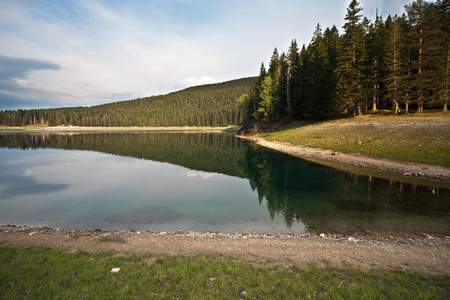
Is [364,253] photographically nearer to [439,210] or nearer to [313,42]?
[439,210]

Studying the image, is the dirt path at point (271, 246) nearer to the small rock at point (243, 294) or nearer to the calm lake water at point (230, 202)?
the calm lake water at point (230, 202)

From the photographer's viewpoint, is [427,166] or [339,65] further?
[339,65]

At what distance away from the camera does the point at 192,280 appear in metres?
6.83

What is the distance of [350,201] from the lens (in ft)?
57.0

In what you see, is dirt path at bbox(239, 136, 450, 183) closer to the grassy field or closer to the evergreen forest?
the grassy field

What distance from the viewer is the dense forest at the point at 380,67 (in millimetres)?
37656

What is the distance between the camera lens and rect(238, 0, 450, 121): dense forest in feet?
124

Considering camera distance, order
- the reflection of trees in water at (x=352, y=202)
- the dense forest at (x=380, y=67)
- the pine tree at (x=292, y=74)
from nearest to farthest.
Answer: the reflection of trees in water at (x=352, y=202) < the dense forest at (x=380, y=67) < the pine tree at (x=292, y=74)

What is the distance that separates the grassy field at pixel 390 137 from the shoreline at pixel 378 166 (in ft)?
3.44

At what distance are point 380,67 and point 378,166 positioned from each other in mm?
29575

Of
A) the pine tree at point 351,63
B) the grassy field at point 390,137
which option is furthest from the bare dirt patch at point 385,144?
the pine tree at point 351,63

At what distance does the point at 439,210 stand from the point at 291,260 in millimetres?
13025

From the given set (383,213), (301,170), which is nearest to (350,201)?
(383,213)

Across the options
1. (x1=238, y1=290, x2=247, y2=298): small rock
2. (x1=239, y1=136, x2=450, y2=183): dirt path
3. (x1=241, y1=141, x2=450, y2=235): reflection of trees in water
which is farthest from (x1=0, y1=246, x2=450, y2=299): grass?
(x1=239, y1=136, x2=450, y2=183): dirt path
